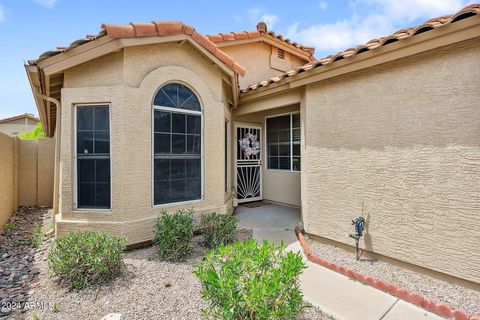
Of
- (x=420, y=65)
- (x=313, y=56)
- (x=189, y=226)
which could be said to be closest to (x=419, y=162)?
(x=420, y=65)

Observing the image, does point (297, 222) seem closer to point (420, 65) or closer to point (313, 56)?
point (420, 65)

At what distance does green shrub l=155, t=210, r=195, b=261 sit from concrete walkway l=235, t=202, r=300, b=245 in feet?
6.82

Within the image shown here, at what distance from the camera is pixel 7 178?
9.31 metres

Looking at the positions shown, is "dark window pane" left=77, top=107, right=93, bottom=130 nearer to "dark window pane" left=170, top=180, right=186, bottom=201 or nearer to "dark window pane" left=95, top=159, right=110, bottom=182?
"dark window pane" left=95, top=159, right=110, bottom=182

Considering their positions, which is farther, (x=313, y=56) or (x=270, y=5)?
(x=313, y=56)

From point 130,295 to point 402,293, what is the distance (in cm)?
452

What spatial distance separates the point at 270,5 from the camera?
→ 872cm

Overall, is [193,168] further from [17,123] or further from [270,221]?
[17,123]

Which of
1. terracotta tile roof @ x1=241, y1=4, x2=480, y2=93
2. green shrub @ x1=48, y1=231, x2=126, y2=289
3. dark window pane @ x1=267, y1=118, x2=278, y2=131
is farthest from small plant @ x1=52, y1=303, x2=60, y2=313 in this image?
dark window pane @ x1=267, y1=118, x2=278, y2=131

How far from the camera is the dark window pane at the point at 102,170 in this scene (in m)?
5.95

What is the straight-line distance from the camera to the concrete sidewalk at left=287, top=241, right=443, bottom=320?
11.7 ft

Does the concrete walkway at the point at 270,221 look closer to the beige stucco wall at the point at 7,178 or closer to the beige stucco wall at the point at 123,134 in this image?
the beige stucco wall at the point at 123,134

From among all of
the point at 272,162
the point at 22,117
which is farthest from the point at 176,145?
the point at 22,117

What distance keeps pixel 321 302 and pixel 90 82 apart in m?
6.79
